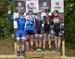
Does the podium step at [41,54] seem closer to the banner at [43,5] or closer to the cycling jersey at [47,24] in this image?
the cycling jersey at [47,24]

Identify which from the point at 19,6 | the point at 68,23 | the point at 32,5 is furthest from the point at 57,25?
the point at 68,23

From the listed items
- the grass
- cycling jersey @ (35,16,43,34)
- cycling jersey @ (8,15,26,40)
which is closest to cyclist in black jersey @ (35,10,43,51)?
cycling jersey @ (35,16,43,34)

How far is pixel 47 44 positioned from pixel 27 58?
176 cm

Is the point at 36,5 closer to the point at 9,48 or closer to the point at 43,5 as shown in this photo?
the point at 43,5

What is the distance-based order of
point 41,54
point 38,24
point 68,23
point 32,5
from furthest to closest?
point 68,23 → point 32,5 → point 38,24 → point 41,54

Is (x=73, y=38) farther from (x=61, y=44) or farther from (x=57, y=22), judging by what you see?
(x=57, y=22)

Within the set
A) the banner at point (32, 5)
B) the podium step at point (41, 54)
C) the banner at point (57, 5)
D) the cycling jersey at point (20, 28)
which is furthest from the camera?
the banner at point (57, 5)

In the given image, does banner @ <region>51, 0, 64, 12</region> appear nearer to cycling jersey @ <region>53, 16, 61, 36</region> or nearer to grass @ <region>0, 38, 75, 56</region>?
cycling jersey @ <region>53, 16, 61, 36</region>

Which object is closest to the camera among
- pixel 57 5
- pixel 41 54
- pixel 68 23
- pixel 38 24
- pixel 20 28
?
pixel 41 54

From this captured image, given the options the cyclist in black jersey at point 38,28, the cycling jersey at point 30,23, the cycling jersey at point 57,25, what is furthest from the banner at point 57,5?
the cycling jersey at point 30,23

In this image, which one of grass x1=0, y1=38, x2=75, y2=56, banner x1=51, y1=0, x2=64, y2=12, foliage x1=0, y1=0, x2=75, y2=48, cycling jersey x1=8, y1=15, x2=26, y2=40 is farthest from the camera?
foliage x1=0, y1=0, x2=75, y2=48

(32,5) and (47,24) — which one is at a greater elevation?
(32,5)

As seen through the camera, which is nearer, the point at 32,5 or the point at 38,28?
the point at 38,28

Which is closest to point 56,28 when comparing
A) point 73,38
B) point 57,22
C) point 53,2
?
point 57,22
